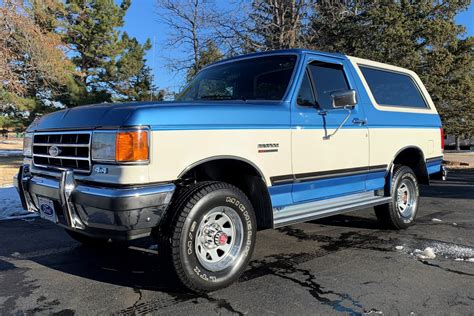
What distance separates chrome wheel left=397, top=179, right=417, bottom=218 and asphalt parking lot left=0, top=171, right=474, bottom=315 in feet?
1.10

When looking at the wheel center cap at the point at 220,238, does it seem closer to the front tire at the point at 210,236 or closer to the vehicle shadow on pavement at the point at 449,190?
the front tire at the point at 210,236

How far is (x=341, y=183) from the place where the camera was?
16.4 feet

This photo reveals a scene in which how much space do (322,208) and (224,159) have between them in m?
1.42

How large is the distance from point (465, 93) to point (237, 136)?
79.1 feet

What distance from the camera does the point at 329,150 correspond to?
4.76 meters

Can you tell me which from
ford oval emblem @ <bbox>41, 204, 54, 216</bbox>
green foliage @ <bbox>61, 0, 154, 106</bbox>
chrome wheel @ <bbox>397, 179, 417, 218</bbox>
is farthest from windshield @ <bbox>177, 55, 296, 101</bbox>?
green foliage @ <bbox>61, 0, 154, 106</bbox>

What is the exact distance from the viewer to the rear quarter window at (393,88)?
18.7ft

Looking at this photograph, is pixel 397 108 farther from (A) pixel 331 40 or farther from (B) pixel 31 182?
(A) pixel 331 40

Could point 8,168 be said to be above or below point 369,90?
below

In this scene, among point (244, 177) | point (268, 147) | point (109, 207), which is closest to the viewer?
point (109, 207)

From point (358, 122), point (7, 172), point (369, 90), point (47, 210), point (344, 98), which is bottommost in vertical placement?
point (7, 172)

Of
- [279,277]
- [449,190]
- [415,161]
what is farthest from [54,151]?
[449,190]

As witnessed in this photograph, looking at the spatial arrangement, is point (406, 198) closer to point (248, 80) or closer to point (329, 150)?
point (329, 150)

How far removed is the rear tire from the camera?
5863mm
